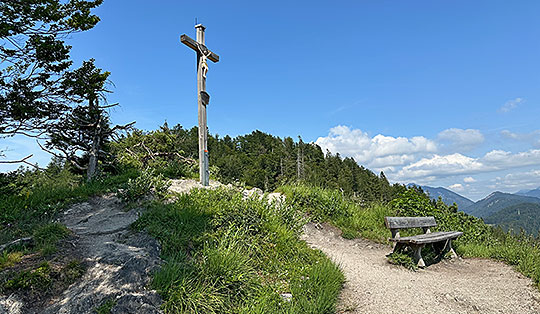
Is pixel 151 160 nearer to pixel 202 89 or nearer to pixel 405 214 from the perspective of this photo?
pixel 202 89

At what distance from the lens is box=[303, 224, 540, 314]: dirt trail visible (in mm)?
4555

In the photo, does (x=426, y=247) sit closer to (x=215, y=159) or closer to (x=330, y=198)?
(x=330, y=198)

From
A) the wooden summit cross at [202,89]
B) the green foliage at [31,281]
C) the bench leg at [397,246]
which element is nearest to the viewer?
the green foliage at [31,281]

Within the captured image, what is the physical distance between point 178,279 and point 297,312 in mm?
1518

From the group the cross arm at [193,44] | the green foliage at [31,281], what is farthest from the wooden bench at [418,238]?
the cross arm at [193,44]

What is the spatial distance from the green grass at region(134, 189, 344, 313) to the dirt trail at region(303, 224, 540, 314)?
551 millimetres

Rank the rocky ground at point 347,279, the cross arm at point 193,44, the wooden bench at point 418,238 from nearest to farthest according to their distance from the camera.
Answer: the rocky ground at point 347,279
the wooden bench at point 418,238
the cross arm at point 193,44

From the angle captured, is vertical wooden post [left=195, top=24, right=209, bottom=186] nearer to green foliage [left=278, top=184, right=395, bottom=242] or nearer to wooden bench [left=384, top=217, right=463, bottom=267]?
green foliage [left=278, top=184, right=395, bottom=242]

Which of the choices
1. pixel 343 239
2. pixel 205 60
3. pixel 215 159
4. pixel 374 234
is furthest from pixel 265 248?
pixel 215 159

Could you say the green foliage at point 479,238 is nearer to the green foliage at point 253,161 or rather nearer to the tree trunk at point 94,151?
the green foliage at point 253,161

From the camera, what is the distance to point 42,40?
6840 mm

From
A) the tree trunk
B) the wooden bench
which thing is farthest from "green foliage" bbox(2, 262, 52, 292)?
the tree trunk

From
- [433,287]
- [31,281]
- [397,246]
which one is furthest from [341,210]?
[31,281]

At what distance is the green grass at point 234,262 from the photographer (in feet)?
12.4
